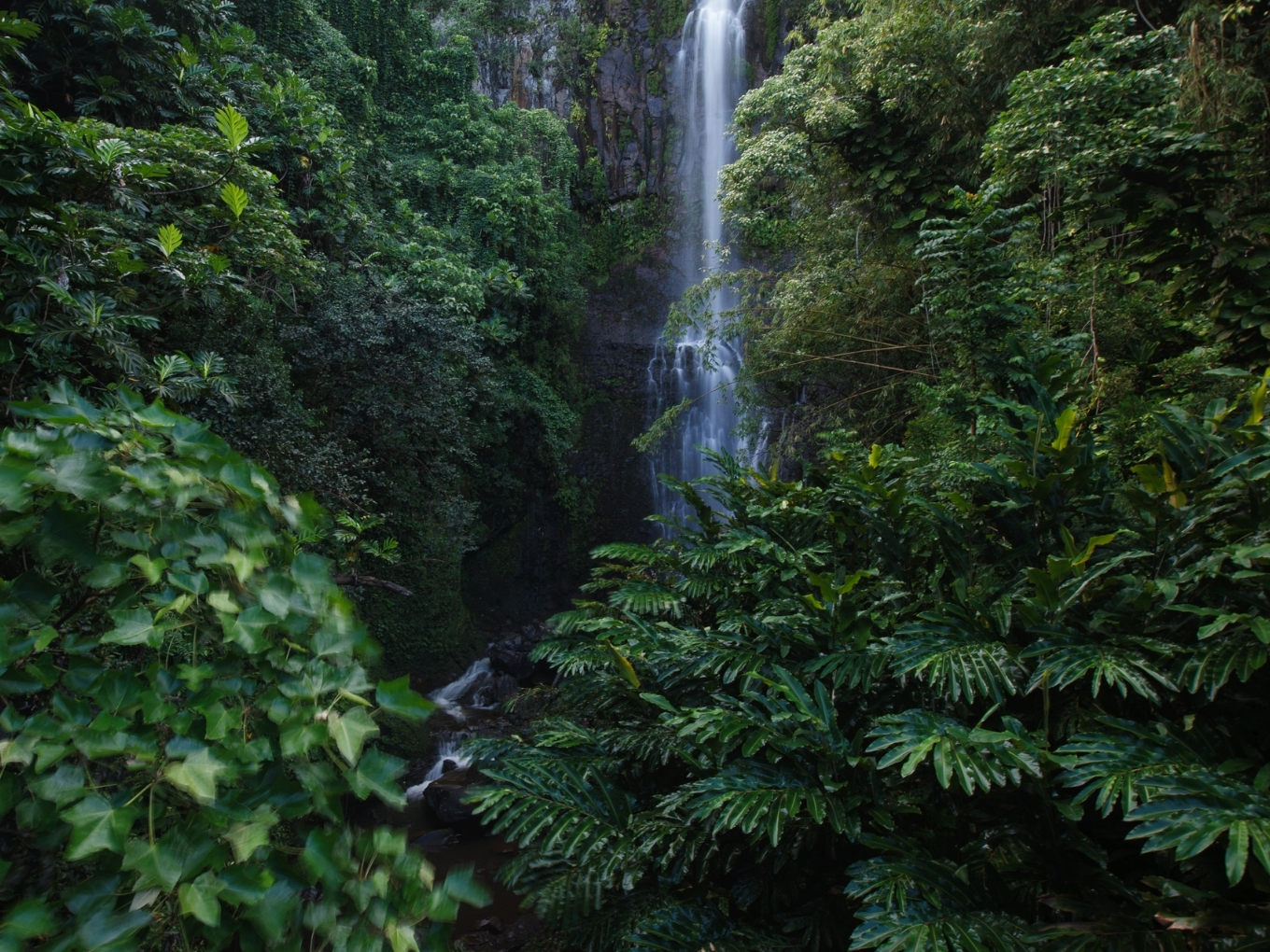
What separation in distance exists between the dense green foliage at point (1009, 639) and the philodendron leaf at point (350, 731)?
3.43 ft

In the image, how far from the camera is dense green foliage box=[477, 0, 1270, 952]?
148 centimetres

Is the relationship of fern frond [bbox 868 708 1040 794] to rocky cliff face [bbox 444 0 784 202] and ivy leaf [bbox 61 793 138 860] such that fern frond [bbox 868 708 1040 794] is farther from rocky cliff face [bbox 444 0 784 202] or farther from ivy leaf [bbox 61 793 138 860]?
rocky cliff face [bbox 444 0 784 202]

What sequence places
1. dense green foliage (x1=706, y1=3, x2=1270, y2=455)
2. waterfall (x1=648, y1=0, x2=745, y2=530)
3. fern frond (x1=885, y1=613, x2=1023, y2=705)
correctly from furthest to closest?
waterfall (x1=648, y1=0, x2=745, y2=530)
dense green foliage (x1=706, y1=3, x2=1270, y2=455)
fern frond (x1=885, y1=613, x2=1023, y2=705)

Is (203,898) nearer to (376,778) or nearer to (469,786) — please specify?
(376,778)

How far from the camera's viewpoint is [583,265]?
1409cm

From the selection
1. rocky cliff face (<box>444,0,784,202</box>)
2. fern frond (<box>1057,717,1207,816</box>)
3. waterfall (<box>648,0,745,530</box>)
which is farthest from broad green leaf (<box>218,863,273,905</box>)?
rocky cliff face (<box>444,0,784,202</box>)

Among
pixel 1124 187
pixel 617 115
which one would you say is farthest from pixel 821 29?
pixel 617 115

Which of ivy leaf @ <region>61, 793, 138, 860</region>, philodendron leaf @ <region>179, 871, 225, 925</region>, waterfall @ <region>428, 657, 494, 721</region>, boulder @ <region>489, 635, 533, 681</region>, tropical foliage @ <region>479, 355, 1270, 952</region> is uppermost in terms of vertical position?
ivy leaf @ <region>61, 793, 138, 860</region>

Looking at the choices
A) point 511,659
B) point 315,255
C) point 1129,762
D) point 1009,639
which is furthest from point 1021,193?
point 511,659

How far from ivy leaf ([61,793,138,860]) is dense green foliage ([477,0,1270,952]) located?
1238 millimetres

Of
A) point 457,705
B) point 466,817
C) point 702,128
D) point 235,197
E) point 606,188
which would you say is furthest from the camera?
point 606,188

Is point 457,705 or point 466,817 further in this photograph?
point 457,705

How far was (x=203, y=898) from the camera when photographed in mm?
698

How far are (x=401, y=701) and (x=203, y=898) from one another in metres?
0.29
